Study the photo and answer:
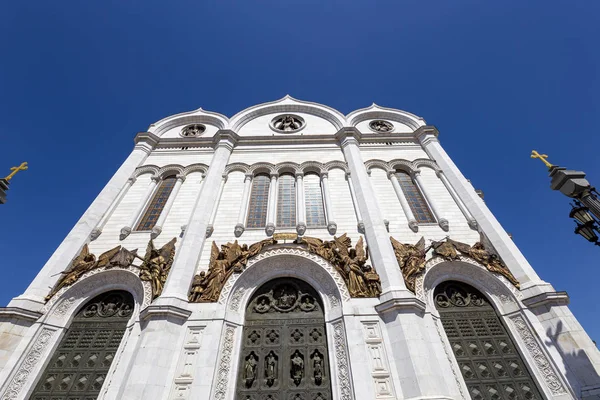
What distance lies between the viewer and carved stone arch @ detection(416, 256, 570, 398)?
773 centimetres

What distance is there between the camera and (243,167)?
47.1 feet

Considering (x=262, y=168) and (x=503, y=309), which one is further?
(x=262, y=168)

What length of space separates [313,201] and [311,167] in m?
2.29

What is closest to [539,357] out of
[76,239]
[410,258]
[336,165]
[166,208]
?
[410,258]

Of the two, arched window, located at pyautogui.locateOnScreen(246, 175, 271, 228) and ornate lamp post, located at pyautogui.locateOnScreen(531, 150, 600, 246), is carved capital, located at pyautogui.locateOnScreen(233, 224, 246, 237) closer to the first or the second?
arched window, located at pyautogui.locateOnScreen(246, 175, 271, 228)

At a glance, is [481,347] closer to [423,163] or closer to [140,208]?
[423,163]

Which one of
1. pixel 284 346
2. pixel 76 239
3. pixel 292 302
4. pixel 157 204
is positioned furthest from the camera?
pixel 157 204

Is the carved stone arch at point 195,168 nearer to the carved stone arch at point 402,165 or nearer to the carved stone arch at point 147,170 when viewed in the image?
the carved stone arch at point 147,170

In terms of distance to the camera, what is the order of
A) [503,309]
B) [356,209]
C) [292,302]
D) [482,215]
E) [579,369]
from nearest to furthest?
1. [579,369]
2. [503,309]
3. [292,302]
4. [482,215]
5. [356,209]

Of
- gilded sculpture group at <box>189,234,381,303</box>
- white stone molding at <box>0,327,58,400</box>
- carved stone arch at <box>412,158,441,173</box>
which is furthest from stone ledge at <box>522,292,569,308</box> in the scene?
white stone molding at <box>0,327,58,400</box>

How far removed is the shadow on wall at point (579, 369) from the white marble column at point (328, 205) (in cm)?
729

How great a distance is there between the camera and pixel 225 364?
7.84m

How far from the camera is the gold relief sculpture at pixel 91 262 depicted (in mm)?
9445

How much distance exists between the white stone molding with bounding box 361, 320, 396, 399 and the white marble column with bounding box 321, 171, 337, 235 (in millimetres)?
3740
